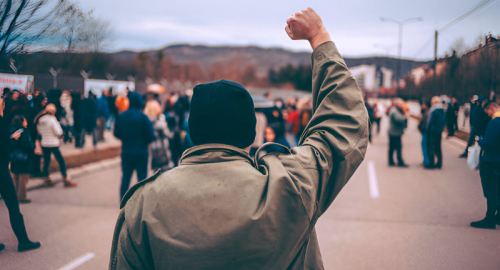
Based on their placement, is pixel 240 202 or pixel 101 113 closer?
pixel 240 202

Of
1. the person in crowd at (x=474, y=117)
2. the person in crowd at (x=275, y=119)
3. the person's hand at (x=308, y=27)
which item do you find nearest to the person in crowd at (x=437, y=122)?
the person in crowd at (x=474, y=117)

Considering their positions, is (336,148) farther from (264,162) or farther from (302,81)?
(302,81)

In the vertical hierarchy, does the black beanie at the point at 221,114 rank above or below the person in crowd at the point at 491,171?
above

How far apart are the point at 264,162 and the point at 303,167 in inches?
5.3

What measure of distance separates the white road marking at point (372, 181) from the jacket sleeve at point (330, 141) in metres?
6.20

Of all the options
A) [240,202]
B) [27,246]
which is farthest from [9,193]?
[240,202]

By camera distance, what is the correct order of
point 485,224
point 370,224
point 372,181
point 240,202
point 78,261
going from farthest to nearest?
point 372,181
point 370,224
point 78,261
point 485,224
point 240,202

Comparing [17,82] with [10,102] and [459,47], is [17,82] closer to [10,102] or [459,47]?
[10,102]

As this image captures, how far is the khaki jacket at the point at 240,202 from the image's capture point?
1301 mm

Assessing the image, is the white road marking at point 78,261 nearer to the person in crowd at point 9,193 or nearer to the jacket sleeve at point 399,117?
the person in crowd at point 9,193

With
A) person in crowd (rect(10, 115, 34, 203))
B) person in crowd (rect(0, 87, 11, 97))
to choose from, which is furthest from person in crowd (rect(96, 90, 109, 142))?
person in crowd (rect(0, 87, 11, 97))

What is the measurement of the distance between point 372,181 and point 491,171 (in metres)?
6.26

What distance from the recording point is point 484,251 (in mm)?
2350

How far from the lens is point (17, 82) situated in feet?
9.08
